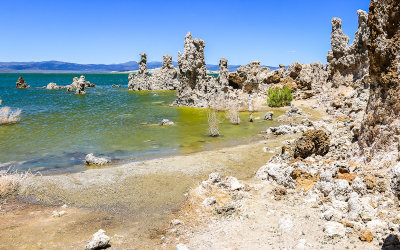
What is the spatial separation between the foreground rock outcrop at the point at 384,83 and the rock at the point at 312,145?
1796 millimetres

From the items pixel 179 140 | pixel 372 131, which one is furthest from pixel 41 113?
pixel 372 131

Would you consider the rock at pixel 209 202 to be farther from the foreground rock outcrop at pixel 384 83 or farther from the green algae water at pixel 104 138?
the green algae water at pixel 104 138

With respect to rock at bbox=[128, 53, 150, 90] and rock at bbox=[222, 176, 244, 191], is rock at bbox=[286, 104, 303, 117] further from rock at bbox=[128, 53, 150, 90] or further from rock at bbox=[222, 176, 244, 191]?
rock at bbox=[128, 53, 150, 90]

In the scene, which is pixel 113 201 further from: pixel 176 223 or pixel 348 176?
pixel 348 176

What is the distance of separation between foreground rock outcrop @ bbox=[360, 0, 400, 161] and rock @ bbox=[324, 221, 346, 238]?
91.5 inches

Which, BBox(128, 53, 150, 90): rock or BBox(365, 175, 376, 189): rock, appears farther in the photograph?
BBox(128, 53, 150, 90): rock

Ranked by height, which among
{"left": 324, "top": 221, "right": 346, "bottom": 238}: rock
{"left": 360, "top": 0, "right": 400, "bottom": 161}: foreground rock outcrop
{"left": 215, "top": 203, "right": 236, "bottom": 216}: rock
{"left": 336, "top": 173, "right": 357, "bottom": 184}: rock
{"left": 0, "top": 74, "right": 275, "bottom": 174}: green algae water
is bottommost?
{"left": 0, "top": 74, "right": 275, "bottom": 174}: green algae water

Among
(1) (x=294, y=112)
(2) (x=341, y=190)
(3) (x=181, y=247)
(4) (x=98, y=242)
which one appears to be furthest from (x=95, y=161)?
(1) (x=294, y=112)

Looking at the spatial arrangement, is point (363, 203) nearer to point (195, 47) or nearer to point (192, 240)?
point (192, 240)

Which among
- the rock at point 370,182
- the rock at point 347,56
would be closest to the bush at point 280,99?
the rock at point 347,56

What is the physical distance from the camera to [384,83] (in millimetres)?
7688

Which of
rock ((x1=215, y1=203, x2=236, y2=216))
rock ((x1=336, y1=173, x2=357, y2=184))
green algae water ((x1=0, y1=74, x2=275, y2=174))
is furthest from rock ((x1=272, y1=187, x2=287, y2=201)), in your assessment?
green algae water ((x1=0, y1=74, x2=275, y2=174))

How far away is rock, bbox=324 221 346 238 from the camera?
5.59 metres

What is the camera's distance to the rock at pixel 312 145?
9.89 m
